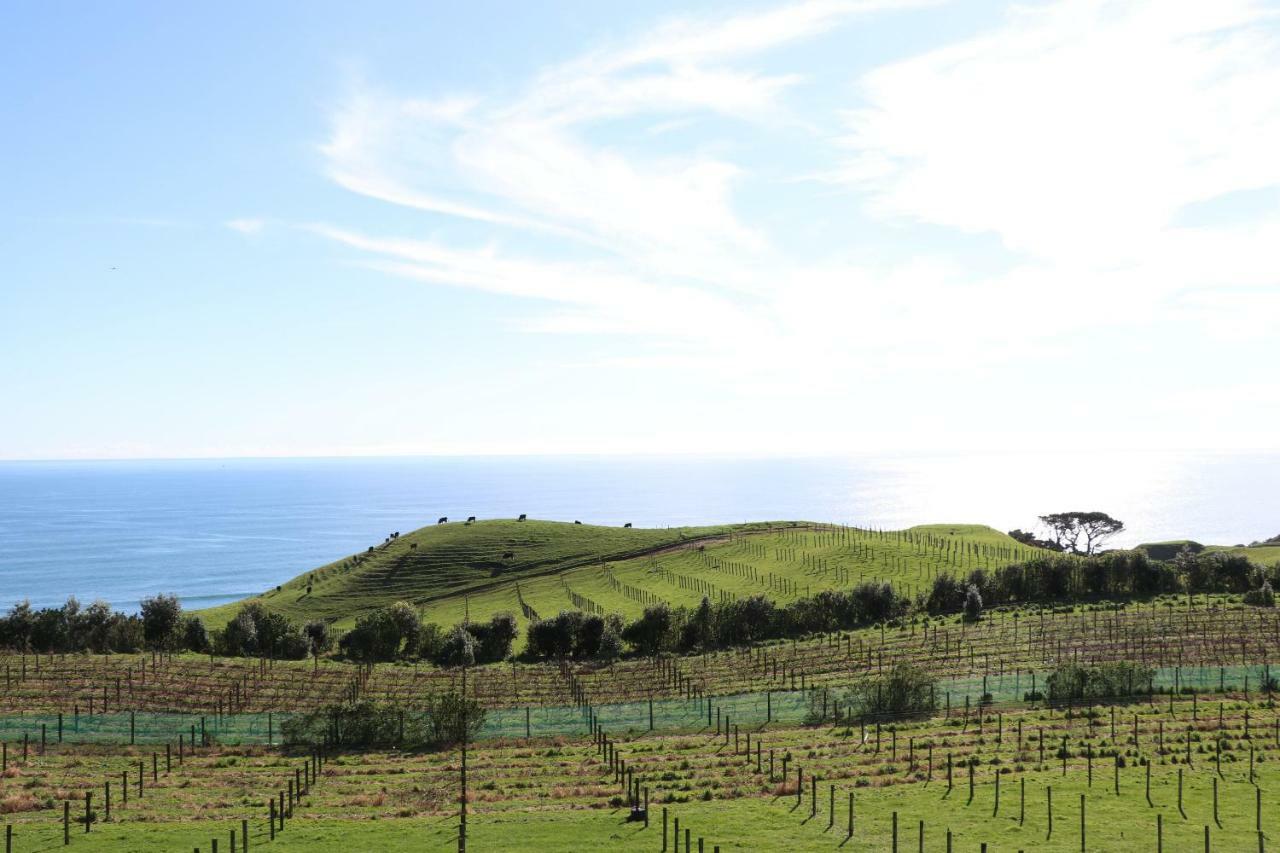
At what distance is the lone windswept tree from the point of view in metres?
192

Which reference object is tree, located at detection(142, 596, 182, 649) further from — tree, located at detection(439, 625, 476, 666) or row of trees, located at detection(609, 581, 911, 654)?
row of trees, located at detection(609, 581, 911, 654)

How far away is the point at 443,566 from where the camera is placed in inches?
7126

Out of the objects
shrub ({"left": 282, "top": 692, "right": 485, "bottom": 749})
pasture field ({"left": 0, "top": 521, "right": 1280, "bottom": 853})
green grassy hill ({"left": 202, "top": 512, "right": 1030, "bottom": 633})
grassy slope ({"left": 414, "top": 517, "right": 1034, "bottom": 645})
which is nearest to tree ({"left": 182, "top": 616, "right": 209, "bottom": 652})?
pasture field ({"left": 0, "top": 521, "right": 1280, "bottom": 853})

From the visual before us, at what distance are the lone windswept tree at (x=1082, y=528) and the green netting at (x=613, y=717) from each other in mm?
137493

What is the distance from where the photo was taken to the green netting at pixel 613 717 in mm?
54062

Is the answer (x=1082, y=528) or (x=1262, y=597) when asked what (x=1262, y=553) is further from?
(x=1262, y=597)

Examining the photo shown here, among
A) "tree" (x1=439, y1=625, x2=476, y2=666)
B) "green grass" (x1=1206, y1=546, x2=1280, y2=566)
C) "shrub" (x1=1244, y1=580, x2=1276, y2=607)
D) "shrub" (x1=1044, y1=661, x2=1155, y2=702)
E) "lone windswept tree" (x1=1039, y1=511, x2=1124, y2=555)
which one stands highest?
"lone windswept tree" (x1=1039, y1=511, x2=1124, y2=555)

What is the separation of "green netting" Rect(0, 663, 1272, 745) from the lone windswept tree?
137 meters

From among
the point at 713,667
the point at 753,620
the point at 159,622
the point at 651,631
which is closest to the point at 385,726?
the point at 713,667

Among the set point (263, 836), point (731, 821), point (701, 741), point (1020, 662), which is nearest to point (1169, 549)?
point (1020, 662)

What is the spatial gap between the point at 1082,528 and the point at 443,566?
135 metres

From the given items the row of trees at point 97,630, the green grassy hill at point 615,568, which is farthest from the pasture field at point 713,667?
the green grassy hill at point 615,568

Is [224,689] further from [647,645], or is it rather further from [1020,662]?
[1020,662]

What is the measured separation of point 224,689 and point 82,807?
3585 centimetres
